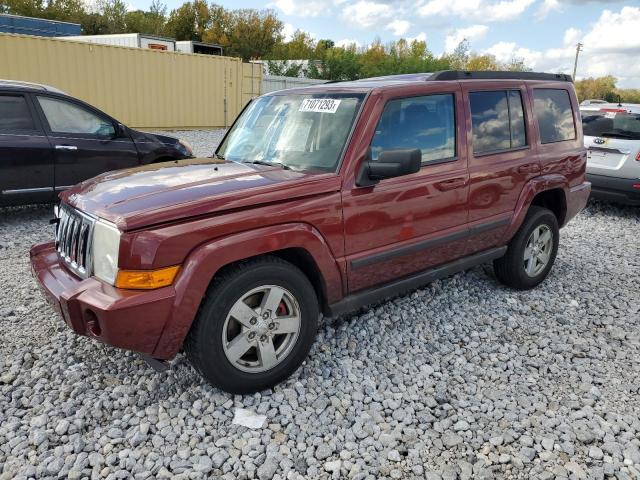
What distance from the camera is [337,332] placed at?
384 centimetres

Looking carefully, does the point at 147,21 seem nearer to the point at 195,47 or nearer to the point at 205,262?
the point at 195,47

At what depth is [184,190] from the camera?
2.85 meters

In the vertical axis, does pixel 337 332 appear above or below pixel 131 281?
below

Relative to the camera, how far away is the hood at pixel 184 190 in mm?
2625

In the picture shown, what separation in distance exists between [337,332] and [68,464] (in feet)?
6.45

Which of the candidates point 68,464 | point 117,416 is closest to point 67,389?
point 117,416

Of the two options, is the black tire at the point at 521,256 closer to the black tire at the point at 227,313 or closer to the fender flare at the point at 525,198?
the fender flare at the point at 525,198

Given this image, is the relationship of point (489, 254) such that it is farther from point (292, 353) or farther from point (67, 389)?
point (67, 389)

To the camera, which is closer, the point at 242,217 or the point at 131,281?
the point at 131,281

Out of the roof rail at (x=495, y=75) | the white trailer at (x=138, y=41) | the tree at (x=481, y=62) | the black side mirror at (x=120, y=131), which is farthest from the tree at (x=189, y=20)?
the roof rail at (x=495, y=75)

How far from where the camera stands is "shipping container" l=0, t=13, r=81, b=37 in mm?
21734

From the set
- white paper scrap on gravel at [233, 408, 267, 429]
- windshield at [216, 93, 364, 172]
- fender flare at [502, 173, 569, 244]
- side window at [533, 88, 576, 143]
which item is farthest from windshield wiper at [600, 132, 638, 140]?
white paper scrap on gravel at [233, 408, 267, 429]

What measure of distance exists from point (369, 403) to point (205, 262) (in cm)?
130

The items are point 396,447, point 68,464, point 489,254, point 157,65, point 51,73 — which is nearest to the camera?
point 68,464
